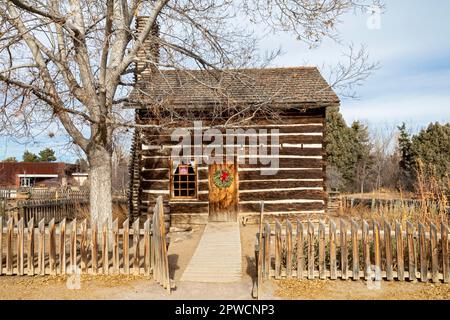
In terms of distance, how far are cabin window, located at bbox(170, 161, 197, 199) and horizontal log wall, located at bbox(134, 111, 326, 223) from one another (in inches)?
8.3

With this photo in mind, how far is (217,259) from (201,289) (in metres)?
1.85

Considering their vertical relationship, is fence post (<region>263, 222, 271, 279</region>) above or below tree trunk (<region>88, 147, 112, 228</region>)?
below

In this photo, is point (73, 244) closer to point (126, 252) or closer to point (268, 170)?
point (126, 252)

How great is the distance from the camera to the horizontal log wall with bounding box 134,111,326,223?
13.3 metres

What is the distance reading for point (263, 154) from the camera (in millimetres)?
13391

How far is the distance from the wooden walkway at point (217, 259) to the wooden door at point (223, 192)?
1.66 meters

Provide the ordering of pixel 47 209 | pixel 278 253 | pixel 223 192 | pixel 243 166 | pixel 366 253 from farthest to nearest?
1. pixel 47 209
2. pixel 223 192
3. pixel 243 166
4. pixel 278 253
5. pixel 366 253

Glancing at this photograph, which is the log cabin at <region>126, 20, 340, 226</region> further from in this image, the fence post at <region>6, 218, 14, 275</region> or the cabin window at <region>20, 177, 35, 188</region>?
the cabin window at <region>20, 177, 35, 188</region>

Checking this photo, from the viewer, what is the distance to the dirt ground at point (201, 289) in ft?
20.1

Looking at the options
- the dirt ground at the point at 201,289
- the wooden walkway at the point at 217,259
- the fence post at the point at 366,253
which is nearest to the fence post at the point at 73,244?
the dirt ground at the point at 201,289

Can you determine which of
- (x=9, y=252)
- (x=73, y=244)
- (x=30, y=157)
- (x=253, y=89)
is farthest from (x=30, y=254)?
(x=30, y=157)

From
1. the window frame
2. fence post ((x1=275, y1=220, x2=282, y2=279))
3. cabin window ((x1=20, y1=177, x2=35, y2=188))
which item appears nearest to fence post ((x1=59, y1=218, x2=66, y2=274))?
fence post ((x1=275, y1=220, x2=282, y2=279))

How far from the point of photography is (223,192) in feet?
44.3

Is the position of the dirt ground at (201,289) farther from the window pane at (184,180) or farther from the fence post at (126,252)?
the window pane at (184,180)
